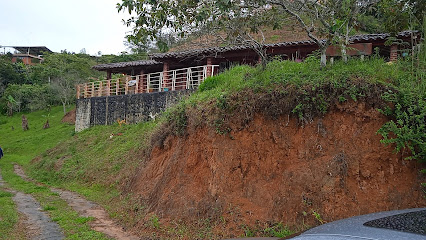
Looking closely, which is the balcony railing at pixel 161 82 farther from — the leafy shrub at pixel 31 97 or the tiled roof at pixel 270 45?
the leafy shrub at pixel 31 97

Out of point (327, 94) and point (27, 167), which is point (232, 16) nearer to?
Answer: point (327, 94)

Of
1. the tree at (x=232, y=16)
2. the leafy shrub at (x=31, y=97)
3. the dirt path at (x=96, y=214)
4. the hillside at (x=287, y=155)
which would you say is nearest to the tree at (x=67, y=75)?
the leafy shrub at (x=31, y=97)

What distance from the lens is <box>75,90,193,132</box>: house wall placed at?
653 inches

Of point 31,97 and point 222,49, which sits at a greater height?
point 222,49

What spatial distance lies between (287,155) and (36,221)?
6.50m

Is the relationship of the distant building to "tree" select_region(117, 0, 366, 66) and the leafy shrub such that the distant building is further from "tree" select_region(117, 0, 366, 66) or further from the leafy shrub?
"tree" select_region(117, 0, 366, 66)

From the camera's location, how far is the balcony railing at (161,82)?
16250 millimetres

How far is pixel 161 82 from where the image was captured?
1864 cm

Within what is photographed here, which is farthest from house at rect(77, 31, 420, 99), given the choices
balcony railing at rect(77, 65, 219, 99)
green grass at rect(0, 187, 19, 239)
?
green grass at rect(0, 187, 19, 239)

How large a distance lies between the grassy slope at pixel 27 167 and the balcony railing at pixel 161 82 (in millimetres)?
5008

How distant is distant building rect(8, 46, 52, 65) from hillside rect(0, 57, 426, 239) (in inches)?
2397

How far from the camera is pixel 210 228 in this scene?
21.2 feet

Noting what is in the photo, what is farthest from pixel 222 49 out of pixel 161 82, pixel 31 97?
pixel 31 97

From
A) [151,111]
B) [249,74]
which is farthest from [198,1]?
[151,111]
